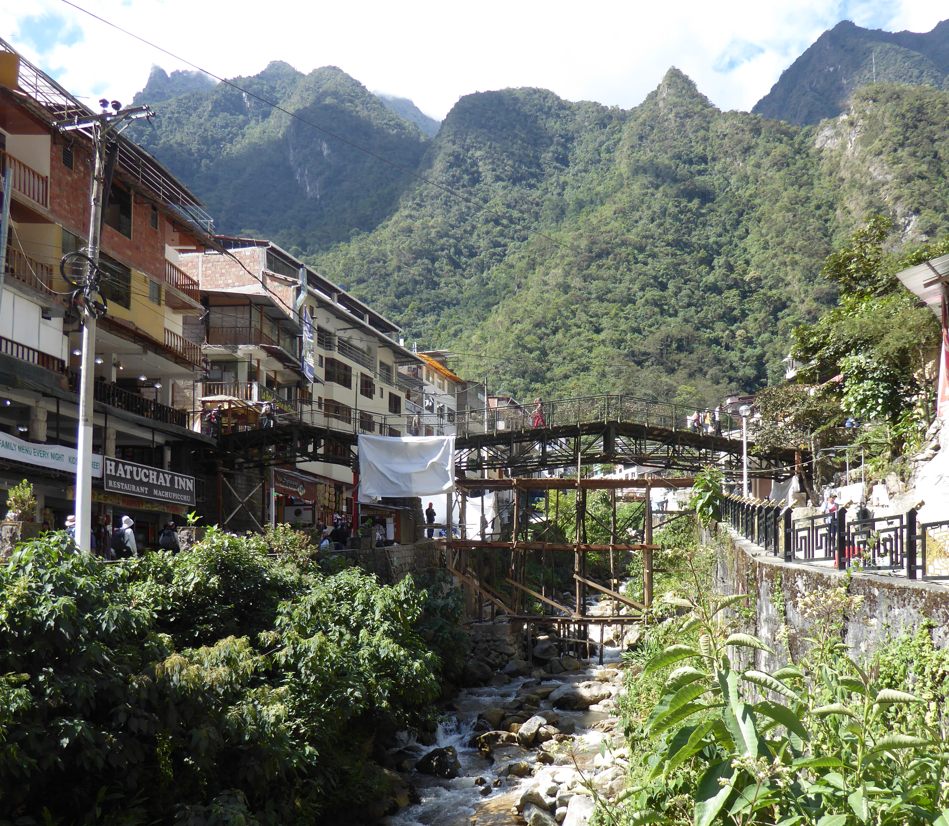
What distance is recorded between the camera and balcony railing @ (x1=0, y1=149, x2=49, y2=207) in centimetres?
1831

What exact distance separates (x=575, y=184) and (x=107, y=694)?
8877 centimetres

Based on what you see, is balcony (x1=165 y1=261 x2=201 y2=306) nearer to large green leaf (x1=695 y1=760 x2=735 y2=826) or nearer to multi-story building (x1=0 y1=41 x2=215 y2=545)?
multi-story building (x1=0 y1=41 x2=215 y2=545)

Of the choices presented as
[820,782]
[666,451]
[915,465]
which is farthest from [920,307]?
[820,782]

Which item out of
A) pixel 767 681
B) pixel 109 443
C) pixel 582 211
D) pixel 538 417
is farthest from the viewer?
pixel 582 211

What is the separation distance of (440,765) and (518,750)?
196cm

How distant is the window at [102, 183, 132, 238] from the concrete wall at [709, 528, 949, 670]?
18714mm

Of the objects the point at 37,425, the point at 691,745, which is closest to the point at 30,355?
the point at 37,425

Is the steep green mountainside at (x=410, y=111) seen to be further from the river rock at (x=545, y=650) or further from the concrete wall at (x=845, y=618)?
the concrete wall at (x=845, y=618)

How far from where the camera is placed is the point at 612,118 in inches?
3984

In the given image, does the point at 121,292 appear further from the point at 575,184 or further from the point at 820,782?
the point at 575,184

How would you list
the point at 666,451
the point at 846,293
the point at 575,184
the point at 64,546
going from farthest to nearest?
1. the point at 575,184
2. the point at 666,451
3. the point at 846,293
4. the point at 64,546

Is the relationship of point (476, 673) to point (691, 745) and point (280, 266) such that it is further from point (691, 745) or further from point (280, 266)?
point (280, 266)

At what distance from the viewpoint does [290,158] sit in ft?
311

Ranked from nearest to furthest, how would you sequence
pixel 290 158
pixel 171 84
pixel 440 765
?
pixel 440 765 → pixel 290 158 → pixel 171 84
